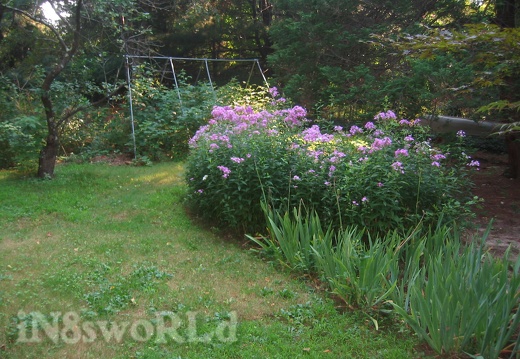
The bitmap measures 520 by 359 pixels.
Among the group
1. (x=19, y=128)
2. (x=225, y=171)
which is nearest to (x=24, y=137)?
(x=19, y=128)

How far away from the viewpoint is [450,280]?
3025 millimetres

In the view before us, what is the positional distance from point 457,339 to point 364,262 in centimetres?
92

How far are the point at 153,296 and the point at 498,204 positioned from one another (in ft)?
17.6

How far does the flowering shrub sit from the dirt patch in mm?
532

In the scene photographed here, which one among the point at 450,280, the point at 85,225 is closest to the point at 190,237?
the point at 85,225

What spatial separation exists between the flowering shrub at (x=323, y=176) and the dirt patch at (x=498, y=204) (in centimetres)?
53

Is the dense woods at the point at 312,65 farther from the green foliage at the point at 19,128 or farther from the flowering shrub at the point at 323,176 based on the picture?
the flowering shrub at the point at 323,176

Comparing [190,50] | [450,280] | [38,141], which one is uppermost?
[190,50]

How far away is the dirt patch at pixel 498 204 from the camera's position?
17.6 ft

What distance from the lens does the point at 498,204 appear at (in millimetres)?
6934

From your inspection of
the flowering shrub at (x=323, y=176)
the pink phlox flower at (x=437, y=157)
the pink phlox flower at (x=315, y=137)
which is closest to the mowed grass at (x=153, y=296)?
Answer: the flowering shrub at (x=323, y=176)

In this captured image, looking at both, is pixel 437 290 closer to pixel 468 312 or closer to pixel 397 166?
pixel 468 312

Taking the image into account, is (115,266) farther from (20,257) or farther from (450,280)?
(450,280)

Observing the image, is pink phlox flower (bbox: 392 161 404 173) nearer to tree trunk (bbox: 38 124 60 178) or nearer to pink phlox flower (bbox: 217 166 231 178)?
pink phlox flower (bbox: 217 166 231 178)
